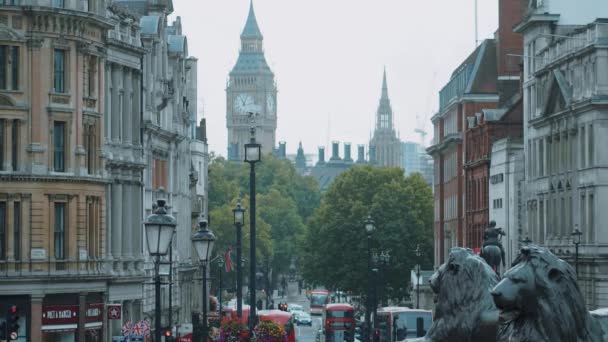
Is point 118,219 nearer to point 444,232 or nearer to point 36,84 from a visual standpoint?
point 36,84

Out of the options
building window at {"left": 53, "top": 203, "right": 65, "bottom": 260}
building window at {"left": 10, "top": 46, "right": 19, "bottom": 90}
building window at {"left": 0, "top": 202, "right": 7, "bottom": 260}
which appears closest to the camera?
building window at {"left": 0, "top": 202, "right": 7, "bottom": 260}

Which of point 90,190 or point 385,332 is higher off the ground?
point 90,190

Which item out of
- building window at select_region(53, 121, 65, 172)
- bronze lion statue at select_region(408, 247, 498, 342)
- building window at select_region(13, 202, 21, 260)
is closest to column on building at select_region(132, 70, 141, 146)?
building window at select_region(53, 121, 65, 172)

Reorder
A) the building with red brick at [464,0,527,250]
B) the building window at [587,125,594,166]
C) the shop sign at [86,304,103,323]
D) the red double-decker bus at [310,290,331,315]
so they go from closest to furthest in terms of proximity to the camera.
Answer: the shop sign at [86,304,103,323] < the building window at [587,125,594,166] < the building with red brick at [464,0,527,250] < the red double-decker bus at [310,290,331,315]

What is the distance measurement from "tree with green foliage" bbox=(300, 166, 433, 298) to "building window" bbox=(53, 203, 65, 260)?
7496 cm

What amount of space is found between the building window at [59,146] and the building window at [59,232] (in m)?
1.21

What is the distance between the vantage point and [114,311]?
65.5 metres

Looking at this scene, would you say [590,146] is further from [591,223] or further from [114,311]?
[114,311]

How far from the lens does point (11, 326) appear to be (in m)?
41.9

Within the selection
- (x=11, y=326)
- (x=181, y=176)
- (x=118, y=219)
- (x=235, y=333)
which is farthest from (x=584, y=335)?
(x=181, y=176)

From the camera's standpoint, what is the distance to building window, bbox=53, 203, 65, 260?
62.2 m

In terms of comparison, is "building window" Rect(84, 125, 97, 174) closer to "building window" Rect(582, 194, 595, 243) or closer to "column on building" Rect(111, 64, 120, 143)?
"column on building" Rect(111, 64, 120, 143)

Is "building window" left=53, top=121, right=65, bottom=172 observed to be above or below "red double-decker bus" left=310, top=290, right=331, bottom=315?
above

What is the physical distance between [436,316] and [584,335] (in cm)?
443
